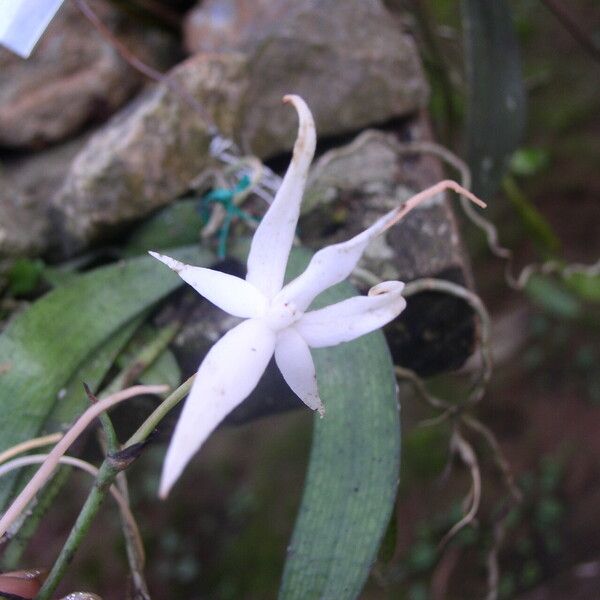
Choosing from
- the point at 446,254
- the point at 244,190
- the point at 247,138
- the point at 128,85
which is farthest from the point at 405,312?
the point at 128,85

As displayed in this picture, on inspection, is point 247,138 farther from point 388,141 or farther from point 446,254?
point 446,254

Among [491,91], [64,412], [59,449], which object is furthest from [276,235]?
[491,91]

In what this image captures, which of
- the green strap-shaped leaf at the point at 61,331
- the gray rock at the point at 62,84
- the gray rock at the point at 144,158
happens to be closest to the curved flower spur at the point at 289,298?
the green strap-shaped leaf at the point at 61,331

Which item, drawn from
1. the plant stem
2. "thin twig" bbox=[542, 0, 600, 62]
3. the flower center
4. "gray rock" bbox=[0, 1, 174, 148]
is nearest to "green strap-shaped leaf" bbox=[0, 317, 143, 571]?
the plant stem

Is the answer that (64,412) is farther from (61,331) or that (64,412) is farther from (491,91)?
(491,91)

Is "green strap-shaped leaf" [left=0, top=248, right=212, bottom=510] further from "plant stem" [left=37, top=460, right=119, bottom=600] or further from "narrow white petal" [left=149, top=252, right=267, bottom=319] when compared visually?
"narrow white petal" [left=149, top=252, right=267, bottom=319]

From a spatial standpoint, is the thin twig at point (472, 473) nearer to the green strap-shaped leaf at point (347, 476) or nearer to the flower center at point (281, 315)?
the green strap-shaped leaf at point (347, 476)
